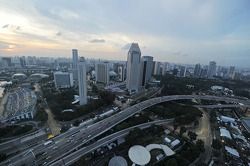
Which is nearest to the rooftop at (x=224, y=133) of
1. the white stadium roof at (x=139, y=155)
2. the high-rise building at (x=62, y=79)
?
the white stadium roof at (x=139, y=155)

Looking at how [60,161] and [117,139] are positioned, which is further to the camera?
[117,139]

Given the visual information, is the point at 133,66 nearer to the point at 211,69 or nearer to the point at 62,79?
the point at 62,79

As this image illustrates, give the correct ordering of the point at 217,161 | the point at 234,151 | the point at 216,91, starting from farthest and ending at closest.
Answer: the point at 216,91 < the point at 234,151 < the point at 217,161

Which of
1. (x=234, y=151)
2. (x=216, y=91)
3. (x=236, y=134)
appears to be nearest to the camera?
(x=234, y=151)

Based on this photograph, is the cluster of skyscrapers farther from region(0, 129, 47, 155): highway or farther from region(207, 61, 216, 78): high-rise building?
region(207, 61, 216, 78): high-rise building

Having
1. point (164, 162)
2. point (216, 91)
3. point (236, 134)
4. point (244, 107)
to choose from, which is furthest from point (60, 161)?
point (216, 91)

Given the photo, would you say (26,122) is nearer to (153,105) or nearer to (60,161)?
(60,161)

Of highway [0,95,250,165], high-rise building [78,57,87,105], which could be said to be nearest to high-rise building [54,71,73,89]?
high-rise building [78,57,87,105]
